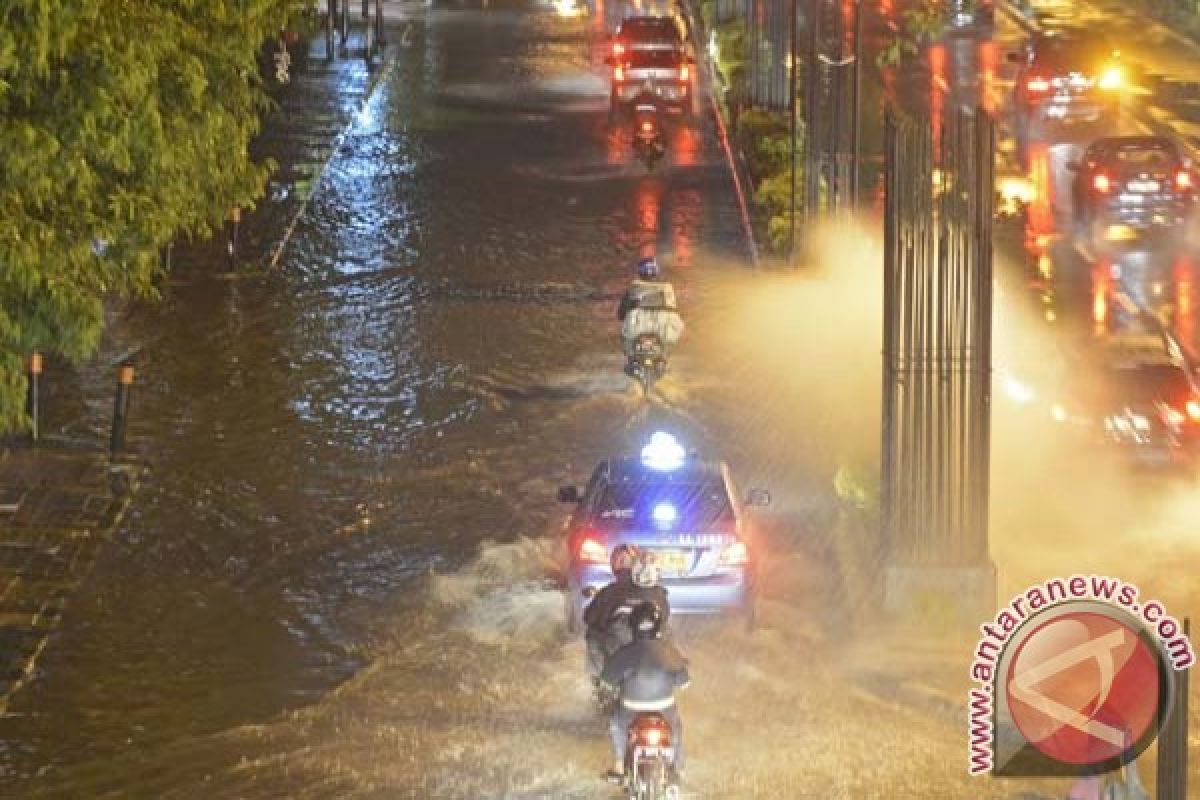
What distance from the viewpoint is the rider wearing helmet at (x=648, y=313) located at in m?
23.7

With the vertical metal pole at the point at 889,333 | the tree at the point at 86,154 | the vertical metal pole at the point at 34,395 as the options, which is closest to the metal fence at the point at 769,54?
the vertical metal pole at the point at 34,395

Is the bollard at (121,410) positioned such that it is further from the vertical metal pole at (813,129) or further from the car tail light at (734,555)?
the vertical metal pole at (813,129)

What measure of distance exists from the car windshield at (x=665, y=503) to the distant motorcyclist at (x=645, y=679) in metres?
3.18

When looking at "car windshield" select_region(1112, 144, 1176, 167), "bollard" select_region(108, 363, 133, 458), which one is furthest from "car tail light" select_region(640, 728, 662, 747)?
"car windshield" select_region(1112, 144, 1176, 167)

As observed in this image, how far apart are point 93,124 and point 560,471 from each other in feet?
30.0

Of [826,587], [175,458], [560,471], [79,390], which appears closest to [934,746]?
[826,587]

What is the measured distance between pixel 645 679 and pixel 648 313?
1068 centimetres

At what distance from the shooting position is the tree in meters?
12.4

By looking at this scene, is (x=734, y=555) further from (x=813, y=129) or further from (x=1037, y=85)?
(x=1037, y=85)

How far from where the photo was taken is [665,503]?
55.3 feet

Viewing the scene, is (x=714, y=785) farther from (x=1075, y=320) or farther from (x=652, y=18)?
(x=652, y=18)

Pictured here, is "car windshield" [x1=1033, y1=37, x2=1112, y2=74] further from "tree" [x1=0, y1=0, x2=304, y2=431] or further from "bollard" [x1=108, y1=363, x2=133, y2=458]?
"tree" [x1=0, y1=0, x2=304, y2=431]

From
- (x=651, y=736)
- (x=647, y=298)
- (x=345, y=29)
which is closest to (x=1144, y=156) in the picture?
(x=647, y=298)
